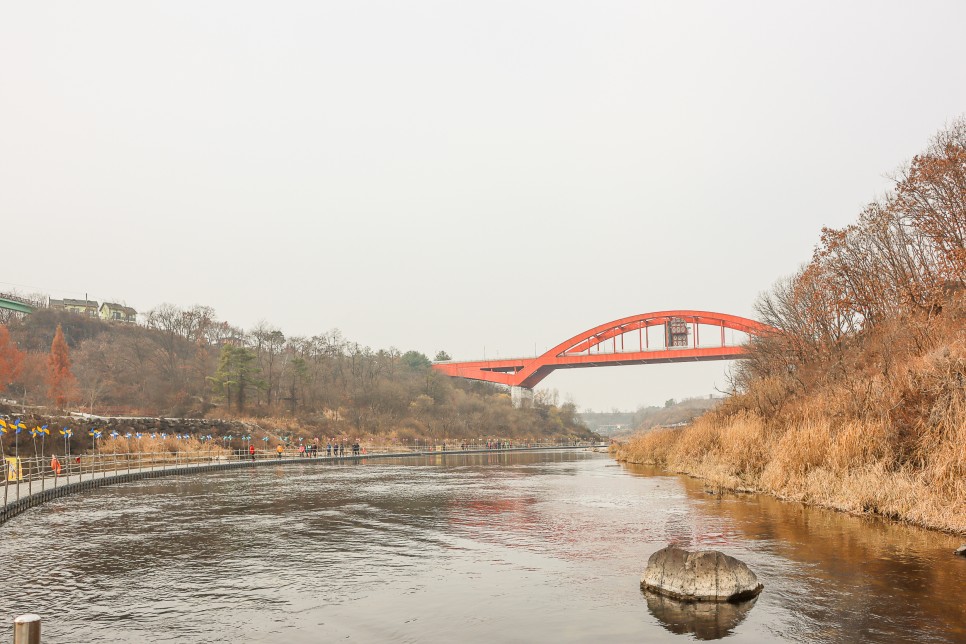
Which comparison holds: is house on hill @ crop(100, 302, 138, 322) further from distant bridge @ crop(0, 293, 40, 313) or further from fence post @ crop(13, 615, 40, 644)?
fence post @ crop(13, 615, 40, 644)

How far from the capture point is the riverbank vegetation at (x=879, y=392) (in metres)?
16.0

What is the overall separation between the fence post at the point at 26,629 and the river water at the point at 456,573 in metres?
4.07

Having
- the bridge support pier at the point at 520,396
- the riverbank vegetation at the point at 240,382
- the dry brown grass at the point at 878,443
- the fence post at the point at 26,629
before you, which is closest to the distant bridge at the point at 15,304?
the riverbank vegetation at the point at 240,382

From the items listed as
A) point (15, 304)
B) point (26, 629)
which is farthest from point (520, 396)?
point (26, 629)

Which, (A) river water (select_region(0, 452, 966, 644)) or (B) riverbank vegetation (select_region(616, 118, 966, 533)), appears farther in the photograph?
(B) riverbank vegetation (select_region(616, 118, 966, 533))

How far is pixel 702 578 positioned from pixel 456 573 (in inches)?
166

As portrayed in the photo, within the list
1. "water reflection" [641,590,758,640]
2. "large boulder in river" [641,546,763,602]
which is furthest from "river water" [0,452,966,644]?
"large boulder in river" [641,546,763,602]

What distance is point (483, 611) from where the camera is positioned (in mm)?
9805

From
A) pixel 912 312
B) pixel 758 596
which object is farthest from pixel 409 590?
pixel 912 312

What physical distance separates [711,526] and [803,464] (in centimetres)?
573

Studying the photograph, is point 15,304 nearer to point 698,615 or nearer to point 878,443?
point 878,443

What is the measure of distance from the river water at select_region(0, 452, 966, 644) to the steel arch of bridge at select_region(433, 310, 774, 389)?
321 feet

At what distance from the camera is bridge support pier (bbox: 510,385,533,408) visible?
13162 centimetres

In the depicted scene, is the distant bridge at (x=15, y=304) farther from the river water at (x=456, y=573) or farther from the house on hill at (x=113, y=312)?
the river water at (x=456, y=573)
